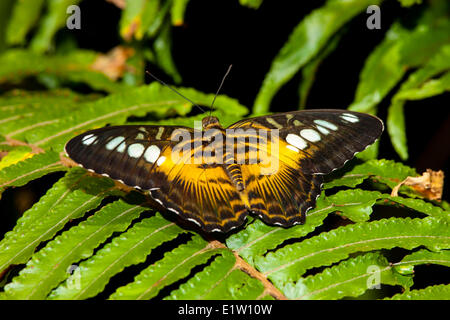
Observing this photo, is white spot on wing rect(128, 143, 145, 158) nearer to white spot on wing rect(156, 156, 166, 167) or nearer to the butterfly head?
white spot on wing rect(156, 156, 166, 167)

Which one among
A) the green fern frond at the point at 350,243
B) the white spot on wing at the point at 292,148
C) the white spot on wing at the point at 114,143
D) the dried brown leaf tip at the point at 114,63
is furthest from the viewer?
the dried brown leaf tip at the point at 114,63

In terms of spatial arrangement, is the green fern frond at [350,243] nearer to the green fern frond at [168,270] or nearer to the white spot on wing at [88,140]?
the green fern frond at [168,270]

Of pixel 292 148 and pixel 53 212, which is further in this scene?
pixel 292 148

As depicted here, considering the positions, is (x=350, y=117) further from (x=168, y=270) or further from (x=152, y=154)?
(x=168, y=270)

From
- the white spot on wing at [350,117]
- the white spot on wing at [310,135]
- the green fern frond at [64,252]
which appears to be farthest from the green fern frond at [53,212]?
→ the white spot on wing at [350,117]

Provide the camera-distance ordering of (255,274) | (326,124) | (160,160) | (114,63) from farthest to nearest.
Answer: (114,63)
(326,124)
(160,160)
(255,274)

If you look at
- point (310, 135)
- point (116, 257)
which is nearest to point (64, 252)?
point (116, 257)

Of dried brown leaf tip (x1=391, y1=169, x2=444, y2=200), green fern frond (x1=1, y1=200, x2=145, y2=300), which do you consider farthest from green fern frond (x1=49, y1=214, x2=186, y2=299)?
dried brown leaf tip (x1=391, y1=169, x2=444, y2=200)
